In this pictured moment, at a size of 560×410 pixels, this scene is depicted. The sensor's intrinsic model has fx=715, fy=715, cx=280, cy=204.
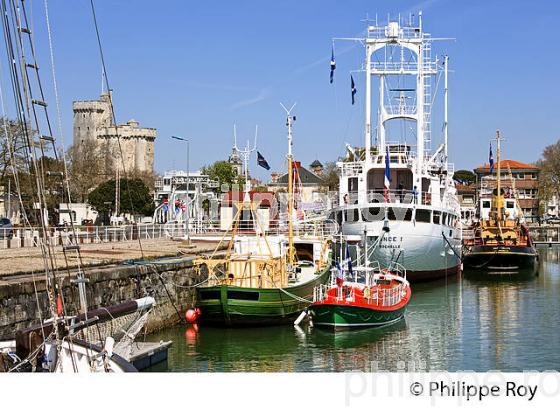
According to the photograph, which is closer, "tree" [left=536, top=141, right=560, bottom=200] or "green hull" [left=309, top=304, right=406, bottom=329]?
"green hull" [left=309, top=304, right=406, bottom=329]

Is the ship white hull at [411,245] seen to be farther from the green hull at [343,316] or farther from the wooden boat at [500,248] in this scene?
the green hull at [343,316]

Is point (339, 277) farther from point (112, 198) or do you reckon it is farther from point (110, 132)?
point (110, 132)

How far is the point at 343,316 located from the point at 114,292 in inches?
294

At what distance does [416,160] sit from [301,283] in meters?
20.6

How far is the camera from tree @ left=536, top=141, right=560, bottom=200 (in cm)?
9175

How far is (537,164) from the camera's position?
108 meters

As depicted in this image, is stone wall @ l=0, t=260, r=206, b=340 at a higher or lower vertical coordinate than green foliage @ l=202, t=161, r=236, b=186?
lower

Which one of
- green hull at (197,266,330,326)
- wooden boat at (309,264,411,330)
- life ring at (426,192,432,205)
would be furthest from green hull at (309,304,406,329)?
life ring at (426,192,432,205)

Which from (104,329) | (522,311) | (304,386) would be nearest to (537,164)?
(522,311)

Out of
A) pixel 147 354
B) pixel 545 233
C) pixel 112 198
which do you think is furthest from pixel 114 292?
pixel 545 233

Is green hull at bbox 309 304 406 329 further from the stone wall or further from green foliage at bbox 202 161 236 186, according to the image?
green foliage at bbox 202 161 236 186

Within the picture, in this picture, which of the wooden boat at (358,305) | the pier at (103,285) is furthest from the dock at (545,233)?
the pier at (103,285)

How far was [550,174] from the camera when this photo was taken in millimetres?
93000

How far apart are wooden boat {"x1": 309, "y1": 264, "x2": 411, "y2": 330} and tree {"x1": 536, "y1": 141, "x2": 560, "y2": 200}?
237 ft
